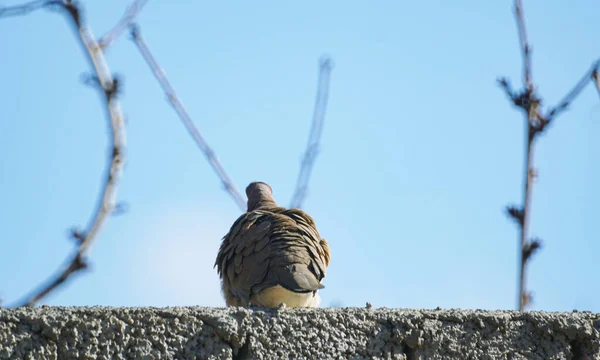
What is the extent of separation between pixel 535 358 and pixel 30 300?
59.4 inches

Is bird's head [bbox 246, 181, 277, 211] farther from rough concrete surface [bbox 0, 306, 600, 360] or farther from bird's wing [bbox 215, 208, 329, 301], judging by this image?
rough concrete surface [bbox 0, 306, 600, 360]

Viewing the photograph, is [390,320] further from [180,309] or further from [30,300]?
[30,300]

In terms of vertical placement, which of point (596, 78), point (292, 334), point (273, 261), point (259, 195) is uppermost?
point (259, 195)

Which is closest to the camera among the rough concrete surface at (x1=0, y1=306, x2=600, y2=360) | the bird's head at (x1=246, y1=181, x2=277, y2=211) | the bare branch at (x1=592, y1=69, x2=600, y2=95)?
the rough concrete surface at (x1=0, y1=306, x2=600, y2=360)

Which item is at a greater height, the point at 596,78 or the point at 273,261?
the point at 273,261

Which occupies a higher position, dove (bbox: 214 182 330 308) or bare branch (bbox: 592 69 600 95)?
dove (bbox: 214 182 330 308)

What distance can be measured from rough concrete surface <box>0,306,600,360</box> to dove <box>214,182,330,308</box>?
206 centimetres

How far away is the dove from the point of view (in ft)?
14.5

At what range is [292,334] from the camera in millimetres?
2084

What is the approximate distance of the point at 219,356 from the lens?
1.99m

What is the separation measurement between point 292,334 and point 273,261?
2444 mm

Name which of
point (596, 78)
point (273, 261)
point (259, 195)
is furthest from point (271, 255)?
point (596, 78)

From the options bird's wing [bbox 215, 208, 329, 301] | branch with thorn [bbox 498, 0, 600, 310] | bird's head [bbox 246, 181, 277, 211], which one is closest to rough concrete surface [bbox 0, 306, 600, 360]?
branch with thorn [bbox 498, 0, 600, 310]

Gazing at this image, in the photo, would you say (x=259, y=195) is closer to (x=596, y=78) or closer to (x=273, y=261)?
(x=273, y=261)
